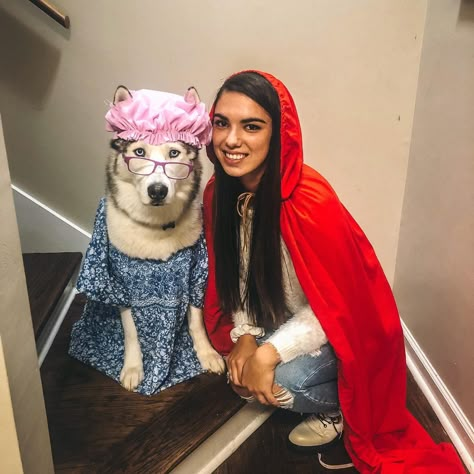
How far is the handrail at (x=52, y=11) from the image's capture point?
1363 millimetres

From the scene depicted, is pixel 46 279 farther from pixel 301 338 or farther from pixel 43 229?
pixel 301 338

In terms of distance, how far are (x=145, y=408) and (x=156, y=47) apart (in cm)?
112

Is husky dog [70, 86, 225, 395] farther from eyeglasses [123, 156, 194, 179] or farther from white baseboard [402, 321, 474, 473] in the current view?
white baseboard [402, 321, 474, 473]

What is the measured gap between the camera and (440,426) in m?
1.42

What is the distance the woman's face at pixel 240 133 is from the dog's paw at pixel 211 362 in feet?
1.87

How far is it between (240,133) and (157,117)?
195 mm

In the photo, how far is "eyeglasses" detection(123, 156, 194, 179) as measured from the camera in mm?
1097

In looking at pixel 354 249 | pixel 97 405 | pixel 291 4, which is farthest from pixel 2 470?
pixel 291 4

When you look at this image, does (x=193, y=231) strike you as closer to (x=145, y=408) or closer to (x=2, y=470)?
(x=145, y=408)

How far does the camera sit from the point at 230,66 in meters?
1.54

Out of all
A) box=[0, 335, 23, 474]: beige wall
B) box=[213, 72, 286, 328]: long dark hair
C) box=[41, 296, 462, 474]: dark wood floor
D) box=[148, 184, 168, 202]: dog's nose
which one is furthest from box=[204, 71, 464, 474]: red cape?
box=[0, 335, 23, 474]: beige wall

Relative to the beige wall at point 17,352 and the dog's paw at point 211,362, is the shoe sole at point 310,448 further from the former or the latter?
the beige wall at point 17,352

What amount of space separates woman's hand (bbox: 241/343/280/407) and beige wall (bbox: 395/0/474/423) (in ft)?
1.81

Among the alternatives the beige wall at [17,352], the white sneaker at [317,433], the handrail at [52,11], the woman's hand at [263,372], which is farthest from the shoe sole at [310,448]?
the handrail at [52,11]
